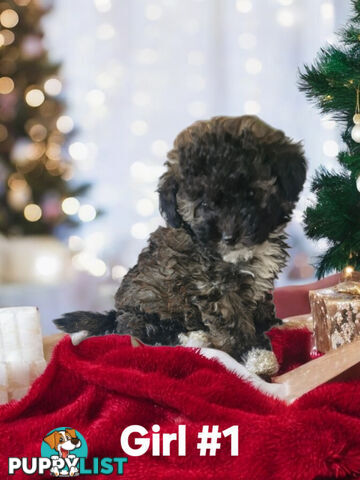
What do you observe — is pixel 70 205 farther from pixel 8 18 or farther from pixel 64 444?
pixel 64 444

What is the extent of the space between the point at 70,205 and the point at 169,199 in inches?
98.7

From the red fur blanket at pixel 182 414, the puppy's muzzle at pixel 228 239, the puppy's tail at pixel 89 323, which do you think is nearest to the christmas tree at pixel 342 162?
the puppy's muzzle at pixel 228 239

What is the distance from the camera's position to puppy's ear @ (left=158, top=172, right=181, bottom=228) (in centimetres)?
131

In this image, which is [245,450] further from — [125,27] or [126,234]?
[125,27]

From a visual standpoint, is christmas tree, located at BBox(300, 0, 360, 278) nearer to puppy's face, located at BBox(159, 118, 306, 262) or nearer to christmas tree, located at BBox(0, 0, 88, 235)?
puppy's face, located at BBox(159, 118, 306, 262)

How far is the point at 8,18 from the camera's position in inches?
142

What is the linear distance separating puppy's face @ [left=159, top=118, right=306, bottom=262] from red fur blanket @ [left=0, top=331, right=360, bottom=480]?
0.29 meters

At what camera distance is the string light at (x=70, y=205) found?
3715 mm

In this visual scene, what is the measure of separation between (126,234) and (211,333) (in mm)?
2643

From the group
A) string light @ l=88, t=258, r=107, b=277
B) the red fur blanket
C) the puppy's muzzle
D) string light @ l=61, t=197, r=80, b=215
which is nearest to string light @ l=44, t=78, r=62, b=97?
string light @ l=61, t=197, r=80, b=215

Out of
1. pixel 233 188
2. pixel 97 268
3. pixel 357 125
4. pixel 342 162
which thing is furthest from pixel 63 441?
pixel 97 268

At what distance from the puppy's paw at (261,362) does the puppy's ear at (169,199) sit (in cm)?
31

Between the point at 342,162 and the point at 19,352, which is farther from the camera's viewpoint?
the point at 342,162

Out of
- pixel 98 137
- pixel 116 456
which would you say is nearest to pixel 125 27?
pixel 98 137
